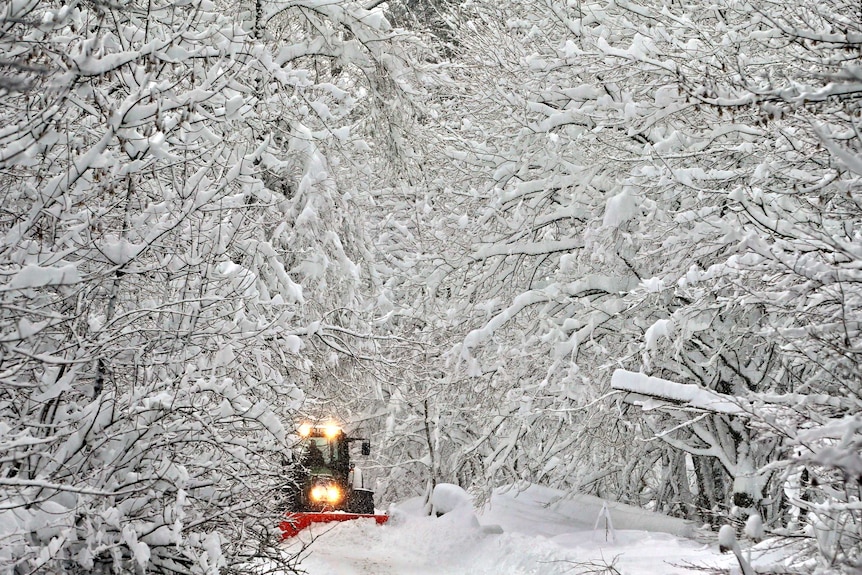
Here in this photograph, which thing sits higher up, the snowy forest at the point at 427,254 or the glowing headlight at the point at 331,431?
the snowy forest at the point at 427,254

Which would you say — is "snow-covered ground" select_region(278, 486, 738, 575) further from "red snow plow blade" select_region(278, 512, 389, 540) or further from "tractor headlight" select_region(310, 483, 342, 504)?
"tractor headlight" select_region(310, 483, 342, 504)

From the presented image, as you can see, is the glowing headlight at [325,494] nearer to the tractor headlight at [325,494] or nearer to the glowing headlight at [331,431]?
the tractor headlight at [325,494]

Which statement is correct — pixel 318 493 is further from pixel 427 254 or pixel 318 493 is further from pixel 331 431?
pixel 427 254

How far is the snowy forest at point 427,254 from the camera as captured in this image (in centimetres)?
420

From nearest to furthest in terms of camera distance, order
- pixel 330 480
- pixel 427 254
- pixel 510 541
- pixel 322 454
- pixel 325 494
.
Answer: pixel 427 254
pixel 510 541
pixel 325 494
pixel 330 480
pixel 322 454

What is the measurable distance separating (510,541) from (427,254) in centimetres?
437

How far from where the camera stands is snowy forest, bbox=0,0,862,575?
13.8 feet

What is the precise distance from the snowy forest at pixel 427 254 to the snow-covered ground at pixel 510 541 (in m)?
0.90

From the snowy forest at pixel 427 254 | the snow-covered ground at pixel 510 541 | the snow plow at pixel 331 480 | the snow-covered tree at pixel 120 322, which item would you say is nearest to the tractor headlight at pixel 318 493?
the snow plow at pixel 331 480

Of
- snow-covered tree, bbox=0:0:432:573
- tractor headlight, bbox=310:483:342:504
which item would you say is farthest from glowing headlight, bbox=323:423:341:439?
snow-covered tree, bbox=0:0:432:573

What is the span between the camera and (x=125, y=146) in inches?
180

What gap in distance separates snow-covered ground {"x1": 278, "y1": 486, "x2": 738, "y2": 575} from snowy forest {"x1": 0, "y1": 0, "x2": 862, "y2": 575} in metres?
0.90

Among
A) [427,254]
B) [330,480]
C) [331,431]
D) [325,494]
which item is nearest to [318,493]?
[325,494]

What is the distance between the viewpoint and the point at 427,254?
484 inches
